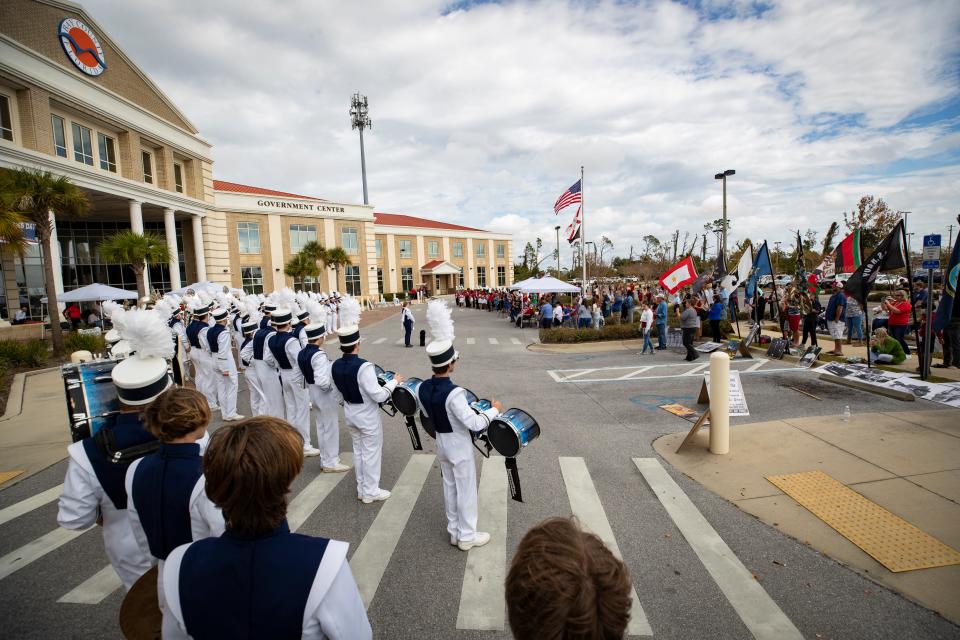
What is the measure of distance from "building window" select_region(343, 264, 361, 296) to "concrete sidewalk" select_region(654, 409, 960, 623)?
49.3 metres

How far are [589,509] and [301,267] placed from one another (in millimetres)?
42672

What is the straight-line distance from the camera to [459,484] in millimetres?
4520

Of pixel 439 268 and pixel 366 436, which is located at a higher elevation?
pixel 439 268

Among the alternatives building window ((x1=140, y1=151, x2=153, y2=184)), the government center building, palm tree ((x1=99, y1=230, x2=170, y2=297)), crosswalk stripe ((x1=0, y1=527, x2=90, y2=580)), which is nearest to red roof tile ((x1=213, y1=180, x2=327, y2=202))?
the government center building

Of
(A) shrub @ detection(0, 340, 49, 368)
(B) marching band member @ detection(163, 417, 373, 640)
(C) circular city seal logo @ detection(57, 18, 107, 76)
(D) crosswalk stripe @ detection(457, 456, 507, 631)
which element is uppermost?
(C) circular city seal logo @ detection(57, 18, 107, 76)

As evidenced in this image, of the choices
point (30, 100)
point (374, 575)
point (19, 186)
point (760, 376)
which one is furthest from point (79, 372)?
point (30, 100)

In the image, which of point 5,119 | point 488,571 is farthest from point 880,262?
point 5,119

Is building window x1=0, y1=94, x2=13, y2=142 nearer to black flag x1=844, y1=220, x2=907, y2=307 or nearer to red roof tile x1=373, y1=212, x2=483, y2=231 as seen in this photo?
black flag x1=844, y1=220, x2=907, y2=307

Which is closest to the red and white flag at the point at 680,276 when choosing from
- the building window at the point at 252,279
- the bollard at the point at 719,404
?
the bollard at the point at 719,404

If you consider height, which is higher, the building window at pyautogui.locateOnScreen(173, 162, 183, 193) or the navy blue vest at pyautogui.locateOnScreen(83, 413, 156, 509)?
the building window at pyautogui.locateOnScreen(173, 162, 183, 193)

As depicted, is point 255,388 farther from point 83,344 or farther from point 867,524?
point 83,344

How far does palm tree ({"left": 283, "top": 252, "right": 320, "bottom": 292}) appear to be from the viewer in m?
42.9

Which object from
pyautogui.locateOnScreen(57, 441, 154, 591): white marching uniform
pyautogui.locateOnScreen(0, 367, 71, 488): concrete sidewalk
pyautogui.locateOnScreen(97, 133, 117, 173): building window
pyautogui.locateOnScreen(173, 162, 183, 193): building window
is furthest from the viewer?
pyautogui.locateOnScreen(173, 162, 183, 193): building window

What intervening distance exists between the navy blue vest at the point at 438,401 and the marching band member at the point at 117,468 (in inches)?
86.8
